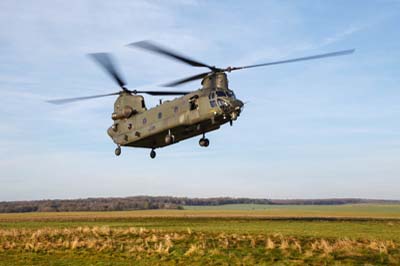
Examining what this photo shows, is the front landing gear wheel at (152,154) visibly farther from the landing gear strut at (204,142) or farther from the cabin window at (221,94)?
the cabin window at (221,94)

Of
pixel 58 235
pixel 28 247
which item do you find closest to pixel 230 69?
pixel 28 247

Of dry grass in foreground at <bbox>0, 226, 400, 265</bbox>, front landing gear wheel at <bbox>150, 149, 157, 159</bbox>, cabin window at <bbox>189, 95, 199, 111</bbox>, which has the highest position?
cabin window at <bbox>189, 95, 199, 111</bbox>

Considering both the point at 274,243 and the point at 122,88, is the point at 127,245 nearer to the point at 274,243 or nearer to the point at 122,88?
the point at 274,243

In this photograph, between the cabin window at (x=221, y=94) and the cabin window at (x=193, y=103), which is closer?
the cabin window at (x=221, y=94)

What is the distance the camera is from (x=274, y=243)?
2814cm

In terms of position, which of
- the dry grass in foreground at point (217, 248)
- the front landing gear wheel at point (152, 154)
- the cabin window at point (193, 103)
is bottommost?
the dry grass in foreground at point (217, 248)

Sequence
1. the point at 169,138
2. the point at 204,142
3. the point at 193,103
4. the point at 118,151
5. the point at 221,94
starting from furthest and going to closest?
the point at 118,151 < the point at 169,138 < the point at 204,142 < the point at 193,103 < the point at 221,94

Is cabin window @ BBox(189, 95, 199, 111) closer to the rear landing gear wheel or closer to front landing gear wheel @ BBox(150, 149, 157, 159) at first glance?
the rear landing gear wheel

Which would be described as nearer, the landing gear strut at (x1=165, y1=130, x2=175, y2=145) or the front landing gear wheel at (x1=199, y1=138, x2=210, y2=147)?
the front landing gear wheel at (x1=199, y1=138, x2=210, y2=147)

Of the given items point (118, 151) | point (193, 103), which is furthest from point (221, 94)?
point (118, 151)

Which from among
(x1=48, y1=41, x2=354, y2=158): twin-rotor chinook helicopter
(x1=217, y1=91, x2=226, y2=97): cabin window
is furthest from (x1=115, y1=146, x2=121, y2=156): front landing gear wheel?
(x1=217, y1=91, x2=226, y2=97): cabin window

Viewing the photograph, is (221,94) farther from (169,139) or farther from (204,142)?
(169,139)

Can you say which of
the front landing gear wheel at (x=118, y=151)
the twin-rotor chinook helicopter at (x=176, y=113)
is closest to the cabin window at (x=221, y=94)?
the twin-rotor chinook helicopter at (x=176, y=113)

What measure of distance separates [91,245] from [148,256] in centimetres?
593
